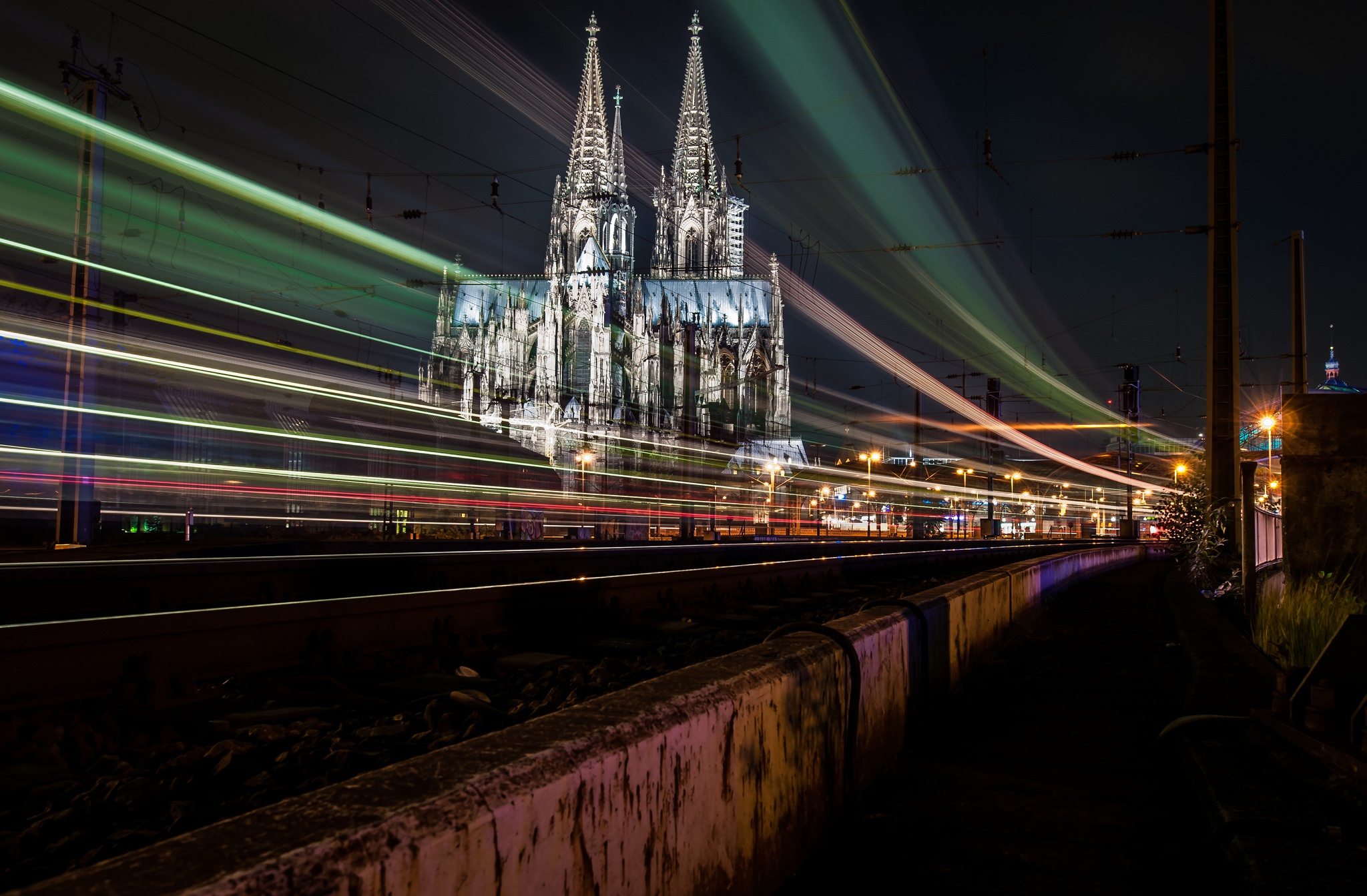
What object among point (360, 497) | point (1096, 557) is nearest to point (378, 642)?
point (360, 497)

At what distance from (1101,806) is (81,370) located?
1635 cm

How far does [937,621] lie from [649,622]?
13.2 feet

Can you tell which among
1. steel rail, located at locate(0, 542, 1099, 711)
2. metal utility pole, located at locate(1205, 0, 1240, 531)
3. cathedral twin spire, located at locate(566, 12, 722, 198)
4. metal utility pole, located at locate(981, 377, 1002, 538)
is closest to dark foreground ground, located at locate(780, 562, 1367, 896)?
steel rail, located at locate(0, 542, 1099, 711)

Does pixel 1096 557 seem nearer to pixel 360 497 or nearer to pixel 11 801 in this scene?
pixel 360 497

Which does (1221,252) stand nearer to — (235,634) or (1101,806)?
(1101,806)

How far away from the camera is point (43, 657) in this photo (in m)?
4.66

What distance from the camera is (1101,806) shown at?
4551mm

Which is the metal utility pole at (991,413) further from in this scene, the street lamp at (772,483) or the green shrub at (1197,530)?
the green shrub at (1197,530)

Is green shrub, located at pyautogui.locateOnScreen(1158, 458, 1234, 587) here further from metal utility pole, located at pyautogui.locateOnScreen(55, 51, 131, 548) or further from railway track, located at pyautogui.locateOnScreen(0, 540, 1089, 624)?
metal utility pole, located at pyautogui.locateOnScreen(55, 51, 131, 548)

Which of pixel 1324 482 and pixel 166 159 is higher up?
pixel 166 159

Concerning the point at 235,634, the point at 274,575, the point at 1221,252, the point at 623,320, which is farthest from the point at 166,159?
the point at 623,320

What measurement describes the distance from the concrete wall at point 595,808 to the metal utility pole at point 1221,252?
16317mm

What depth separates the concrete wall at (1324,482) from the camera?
393 inches

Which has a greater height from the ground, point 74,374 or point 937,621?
point 74,374
